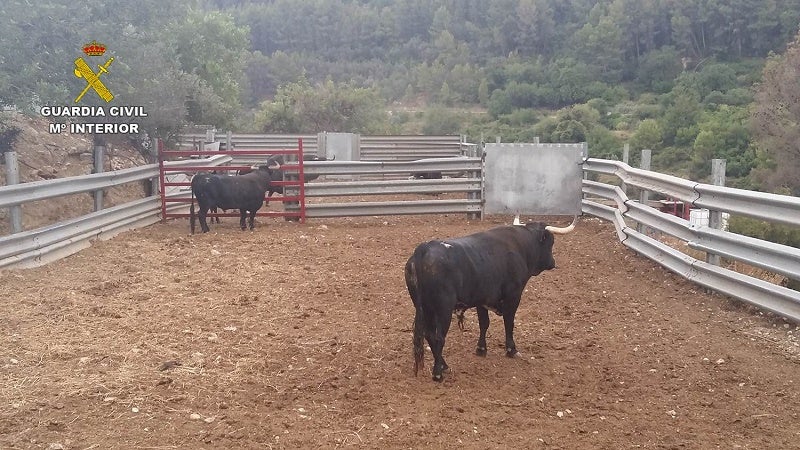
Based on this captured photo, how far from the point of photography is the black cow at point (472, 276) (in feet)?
15.9

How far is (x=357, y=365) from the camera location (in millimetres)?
5125

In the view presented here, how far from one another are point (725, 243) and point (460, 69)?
280 ft

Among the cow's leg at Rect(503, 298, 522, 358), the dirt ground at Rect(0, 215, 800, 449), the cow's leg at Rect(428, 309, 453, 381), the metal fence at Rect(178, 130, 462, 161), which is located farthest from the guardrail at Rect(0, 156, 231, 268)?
the metal fence at Rect(178, 130, 462, 161)

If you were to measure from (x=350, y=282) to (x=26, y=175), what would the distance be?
8104 millimetres

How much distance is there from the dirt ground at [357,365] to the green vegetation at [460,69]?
27.4 ft

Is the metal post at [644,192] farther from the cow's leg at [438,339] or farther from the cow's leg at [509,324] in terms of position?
the cow's leg at [438,339]

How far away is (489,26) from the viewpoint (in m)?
103

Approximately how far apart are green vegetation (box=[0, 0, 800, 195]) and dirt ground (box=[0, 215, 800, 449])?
8340 mm

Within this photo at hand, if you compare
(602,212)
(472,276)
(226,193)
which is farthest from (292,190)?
(472,276)

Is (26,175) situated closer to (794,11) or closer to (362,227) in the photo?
(362,227)

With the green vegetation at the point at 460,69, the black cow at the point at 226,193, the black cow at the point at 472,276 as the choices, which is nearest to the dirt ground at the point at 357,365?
the black cow at the point at 472,276

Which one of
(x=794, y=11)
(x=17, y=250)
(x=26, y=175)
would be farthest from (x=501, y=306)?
(x=794, y=11)

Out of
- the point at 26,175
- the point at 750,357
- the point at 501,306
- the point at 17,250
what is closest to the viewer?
the point at 750,357

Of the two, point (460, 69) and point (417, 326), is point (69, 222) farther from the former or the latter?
point (460, 69)
